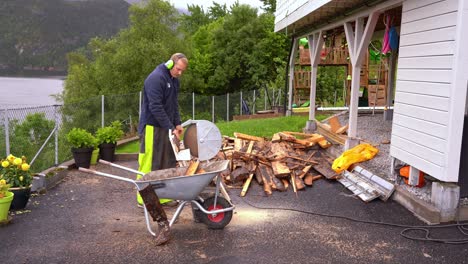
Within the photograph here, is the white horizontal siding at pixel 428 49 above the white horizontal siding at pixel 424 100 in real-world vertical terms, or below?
above

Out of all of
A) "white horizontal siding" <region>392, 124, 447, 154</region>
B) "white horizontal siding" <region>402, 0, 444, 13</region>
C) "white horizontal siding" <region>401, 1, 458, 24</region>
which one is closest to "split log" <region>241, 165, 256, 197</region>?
"white horizontal siding" <region>392, 124, 447, 154</region>

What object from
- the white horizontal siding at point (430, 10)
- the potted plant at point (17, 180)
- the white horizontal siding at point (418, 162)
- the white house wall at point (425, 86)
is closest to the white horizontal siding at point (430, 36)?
the white house wall at point (425, 86)

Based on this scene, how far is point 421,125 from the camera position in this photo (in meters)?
5.78

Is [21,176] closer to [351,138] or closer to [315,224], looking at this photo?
[315,224]

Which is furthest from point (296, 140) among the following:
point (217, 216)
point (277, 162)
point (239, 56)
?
point (239, 56)

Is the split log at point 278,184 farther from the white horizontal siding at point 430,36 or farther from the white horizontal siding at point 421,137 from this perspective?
the white horizontal siding at point 430,36

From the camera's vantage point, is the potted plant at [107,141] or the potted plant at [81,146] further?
the potted plant at [107,141]

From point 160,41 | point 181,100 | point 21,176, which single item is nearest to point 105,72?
point 160,41

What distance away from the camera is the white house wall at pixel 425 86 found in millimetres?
5188

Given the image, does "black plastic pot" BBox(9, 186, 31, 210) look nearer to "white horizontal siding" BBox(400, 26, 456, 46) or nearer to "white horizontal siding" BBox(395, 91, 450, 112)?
"white horizontal siding" BBox(395, 91, 450, 112)

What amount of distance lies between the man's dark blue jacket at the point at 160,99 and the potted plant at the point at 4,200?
169 centimetres

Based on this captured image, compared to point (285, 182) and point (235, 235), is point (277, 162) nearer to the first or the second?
point (285, 182)

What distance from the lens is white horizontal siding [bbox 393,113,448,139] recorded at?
5.27 meters

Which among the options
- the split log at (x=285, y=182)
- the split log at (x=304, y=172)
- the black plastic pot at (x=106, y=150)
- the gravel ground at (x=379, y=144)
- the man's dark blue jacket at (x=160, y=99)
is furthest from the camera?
the black plastic pot at (x=106, y=150)
